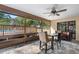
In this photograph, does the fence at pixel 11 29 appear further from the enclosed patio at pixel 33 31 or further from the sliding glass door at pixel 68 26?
the sliding glass door at pixel 68 26

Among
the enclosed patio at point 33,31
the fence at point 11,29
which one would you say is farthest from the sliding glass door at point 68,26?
the fence at point 11,29

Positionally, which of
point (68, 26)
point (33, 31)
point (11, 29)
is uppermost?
point (68, 26)

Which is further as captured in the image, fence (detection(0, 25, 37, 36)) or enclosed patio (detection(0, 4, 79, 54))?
fence (detection(0, 25, 37, 36))

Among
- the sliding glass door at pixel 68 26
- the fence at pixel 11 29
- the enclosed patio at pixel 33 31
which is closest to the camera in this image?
the enclosed patio at pixel 33 31

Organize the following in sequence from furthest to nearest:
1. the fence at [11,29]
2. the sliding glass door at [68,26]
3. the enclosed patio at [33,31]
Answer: the sliding glass door at [68,26] < the fence at [11,29] < the enclosed patio at [33,31]

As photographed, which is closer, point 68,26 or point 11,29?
point 11,29

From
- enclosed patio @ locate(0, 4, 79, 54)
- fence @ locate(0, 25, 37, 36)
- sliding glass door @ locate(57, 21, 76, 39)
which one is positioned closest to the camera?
enclosed patio @ locate(0, 4, 79, 54)

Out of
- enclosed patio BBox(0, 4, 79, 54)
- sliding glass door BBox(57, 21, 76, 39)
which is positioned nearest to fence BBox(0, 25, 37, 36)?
enclosed patio BBox(0, 4, 79, 54)

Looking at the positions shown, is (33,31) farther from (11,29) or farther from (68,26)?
(68,26)

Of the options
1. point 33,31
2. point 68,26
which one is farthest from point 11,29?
point 68,26

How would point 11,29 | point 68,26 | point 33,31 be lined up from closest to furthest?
point 11,29, point 33,31, point 68,26

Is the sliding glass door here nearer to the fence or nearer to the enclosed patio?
the enclosed patio
